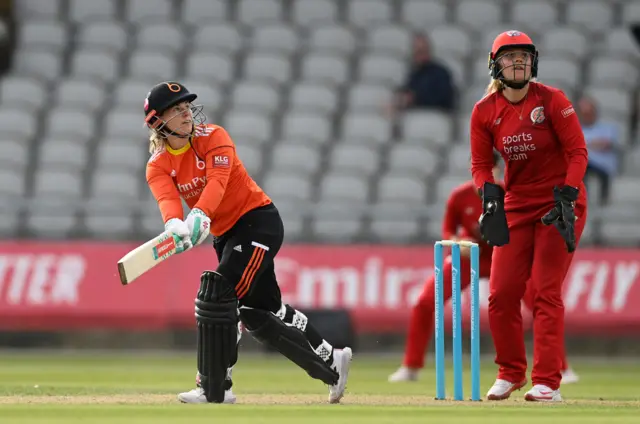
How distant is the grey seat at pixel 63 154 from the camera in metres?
17.1

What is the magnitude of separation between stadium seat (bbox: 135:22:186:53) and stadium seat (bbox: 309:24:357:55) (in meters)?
1.82

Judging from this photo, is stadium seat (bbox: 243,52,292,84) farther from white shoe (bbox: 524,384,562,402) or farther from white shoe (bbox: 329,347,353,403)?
white shoe (bbox: 524,384,562,402)

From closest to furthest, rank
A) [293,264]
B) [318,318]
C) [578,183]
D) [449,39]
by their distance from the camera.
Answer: [578,183]
[318,318]
[293,264]
[449,39]

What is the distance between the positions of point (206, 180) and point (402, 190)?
7.98 metres

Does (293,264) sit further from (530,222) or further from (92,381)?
(530,222)

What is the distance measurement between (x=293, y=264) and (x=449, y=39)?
4.96 metres

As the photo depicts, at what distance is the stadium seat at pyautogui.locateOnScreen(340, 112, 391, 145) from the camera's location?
685 inches

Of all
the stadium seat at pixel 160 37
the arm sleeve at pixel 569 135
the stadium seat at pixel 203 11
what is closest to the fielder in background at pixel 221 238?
the arm sleeve at pixel 569 135

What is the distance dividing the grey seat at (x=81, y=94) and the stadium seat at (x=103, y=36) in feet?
2.95

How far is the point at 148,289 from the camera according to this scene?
15680mm

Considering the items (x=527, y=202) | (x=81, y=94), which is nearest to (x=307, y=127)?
(x=81, y=94)

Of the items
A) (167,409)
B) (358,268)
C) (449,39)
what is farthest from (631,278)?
(167,409)

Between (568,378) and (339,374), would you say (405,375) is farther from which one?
(339,374)

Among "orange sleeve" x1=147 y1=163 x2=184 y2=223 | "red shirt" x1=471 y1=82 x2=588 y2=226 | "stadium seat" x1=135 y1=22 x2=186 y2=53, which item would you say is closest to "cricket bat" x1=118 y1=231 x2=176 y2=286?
"orange sleeve" x1=147 y1=163 x2=184 y2=223
